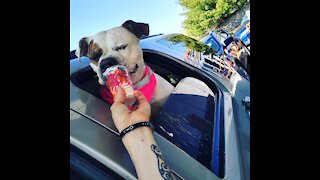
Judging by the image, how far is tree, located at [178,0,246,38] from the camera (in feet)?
7.52

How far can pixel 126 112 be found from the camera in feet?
4.16

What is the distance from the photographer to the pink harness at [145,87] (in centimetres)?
132

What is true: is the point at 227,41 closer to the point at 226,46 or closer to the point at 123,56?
the point at 226,46

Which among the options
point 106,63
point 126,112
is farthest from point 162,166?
point 106,63

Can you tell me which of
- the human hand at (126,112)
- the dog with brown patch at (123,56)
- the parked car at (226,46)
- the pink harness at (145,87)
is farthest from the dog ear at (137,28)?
the parked car at (226,46)

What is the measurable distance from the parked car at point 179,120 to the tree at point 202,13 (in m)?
0.36

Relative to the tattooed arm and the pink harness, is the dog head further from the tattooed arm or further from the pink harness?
the tattooed arm

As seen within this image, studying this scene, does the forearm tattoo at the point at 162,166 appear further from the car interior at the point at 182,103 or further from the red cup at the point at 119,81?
the red cup at the point at 119,81
